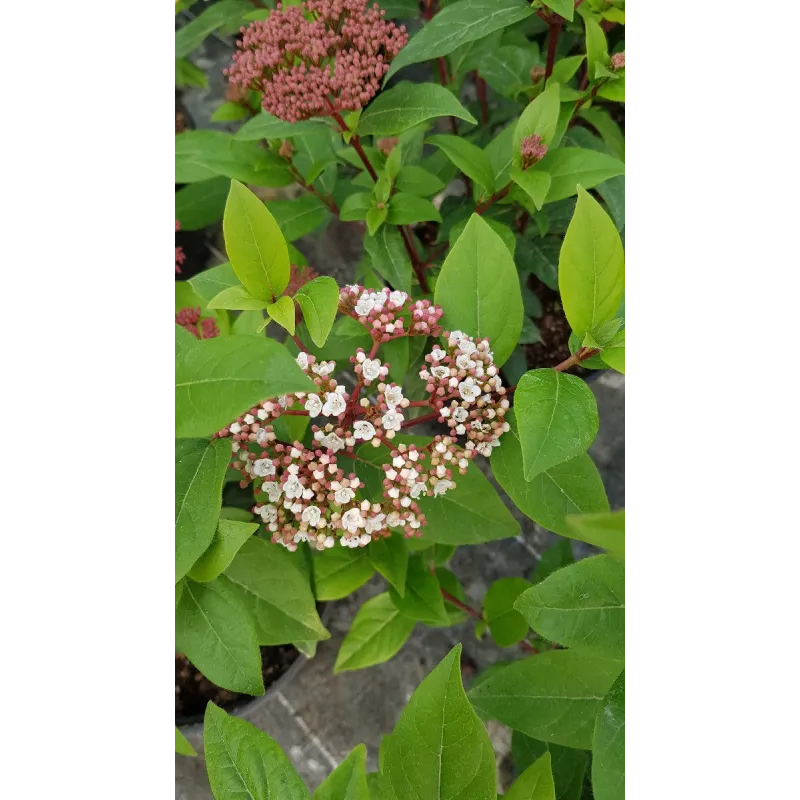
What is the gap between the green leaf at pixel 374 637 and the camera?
3.47 ft

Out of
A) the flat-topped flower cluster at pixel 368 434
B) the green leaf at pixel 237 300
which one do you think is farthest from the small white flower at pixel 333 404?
the green leaf at pixel 237 300

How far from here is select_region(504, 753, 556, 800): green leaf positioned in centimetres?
62

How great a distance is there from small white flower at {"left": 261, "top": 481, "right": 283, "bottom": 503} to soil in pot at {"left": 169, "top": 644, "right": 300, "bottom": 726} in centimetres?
60

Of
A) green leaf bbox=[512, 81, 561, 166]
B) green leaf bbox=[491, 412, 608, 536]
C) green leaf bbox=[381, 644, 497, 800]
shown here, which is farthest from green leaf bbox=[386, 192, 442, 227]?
green leaf bbox=[381, 644, 497, 800]

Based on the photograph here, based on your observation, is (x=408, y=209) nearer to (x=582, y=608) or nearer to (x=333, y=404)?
(x=333, y=404)

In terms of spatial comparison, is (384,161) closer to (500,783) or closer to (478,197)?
(478,197)

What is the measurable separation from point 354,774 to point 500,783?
2.63ft

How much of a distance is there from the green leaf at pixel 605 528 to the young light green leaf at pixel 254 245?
1.17 feet

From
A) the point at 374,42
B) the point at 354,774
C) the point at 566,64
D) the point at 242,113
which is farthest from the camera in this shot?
the point at 242,113

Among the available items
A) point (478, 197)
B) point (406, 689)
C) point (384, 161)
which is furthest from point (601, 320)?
point (406, 689)

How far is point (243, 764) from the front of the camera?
0.60m

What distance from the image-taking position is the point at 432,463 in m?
0.66

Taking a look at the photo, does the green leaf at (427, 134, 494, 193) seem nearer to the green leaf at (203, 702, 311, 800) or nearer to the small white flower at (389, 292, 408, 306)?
the small white flower at (389, 292, 408, 306)

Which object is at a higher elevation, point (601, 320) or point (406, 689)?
point (601, 320)
